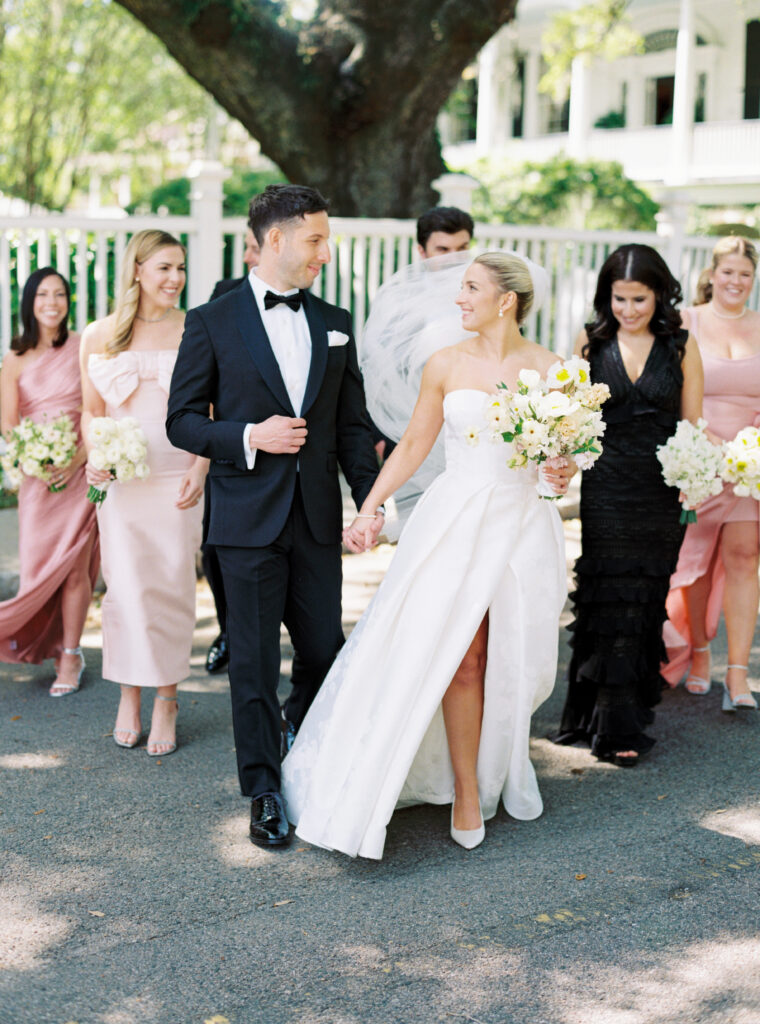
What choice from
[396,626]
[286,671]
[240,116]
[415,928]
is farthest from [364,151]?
[415,928]

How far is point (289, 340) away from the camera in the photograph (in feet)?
15.0

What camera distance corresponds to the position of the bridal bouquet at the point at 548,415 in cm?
425

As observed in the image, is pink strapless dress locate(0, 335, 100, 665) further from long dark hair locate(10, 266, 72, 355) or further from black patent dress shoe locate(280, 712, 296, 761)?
black patent dress shoe locate(280, 712, 296, 761)

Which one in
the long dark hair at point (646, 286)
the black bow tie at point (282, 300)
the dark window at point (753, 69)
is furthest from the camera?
the dark window at point (753, 69)

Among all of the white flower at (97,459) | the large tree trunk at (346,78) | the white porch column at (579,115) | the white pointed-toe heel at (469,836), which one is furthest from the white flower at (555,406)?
the white porch column at (579,115)

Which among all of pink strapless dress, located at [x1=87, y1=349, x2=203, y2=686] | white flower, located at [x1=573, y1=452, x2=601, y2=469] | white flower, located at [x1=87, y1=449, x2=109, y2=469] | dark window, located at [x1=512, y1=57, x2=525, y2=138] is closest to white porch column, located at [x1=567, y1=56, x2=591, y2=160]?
dark window, located at [x1=512, y1=57, x2=525, y2=138]

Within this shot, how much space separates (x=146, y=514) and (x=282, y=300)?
1.45 metres

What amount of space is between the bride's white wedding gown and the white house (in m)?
21.2

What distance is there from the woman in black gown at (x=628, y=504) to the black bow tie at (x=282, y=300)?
1.53m

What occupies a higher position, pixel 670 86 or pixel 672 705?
pixel 670 86

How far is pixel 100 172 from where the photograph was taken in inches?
1156

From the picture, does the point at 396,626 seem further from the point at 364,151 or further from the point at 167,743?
the point at 364,151

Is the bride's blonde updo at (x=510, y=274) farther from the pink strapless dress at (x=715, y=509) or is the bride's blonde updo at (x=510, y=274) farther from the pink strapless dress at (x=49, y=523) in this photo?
the pink strapless dress at (x=49, y=523)

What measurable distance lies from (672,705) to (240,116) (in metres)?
7.14
